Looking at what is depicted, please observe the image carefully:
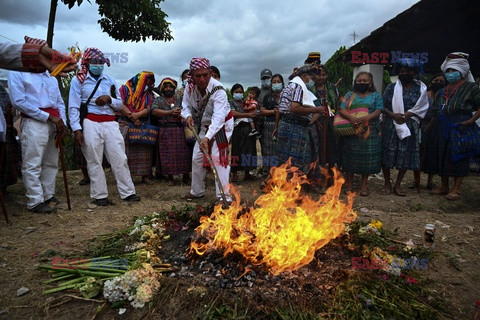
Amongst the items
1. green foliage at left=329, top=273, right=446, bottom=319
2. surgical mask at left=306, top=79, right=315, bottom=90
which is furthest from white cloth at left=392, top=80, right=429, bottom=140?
green foliage at left=329, top=273, right=446, bottom=319

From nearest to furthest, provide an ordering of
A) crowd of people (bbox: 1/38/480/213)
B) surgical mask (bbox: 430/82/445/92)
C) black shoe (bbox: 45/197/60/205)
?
crowd of people (bbox: 1/38/480/213) → black shoe (bbox: 45/197/60/205) → surgical mask (bbox: 430/82/445/92)

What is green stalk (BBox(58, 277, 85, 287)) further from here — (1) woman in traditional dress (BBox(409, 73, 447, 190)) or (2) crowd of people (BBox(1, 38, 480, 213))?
(1) woman in traditional dress (BBox(409, 73, 447, 190))

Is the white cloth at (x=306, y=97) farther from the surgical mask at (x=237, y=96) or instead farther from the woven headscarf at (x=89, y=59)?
the woven headscarf at (x=89, y=59)

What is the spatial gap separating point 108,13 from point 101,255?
807 centimetres

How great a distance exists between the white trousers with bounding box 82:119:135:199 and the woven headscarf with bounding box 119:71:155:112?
1.17 m

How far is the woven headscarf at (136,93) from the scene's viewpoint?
6.26 metres

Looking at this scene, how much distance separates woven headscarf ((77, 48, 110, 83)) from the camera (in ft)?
16.7

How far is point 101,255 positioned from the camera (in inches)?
130

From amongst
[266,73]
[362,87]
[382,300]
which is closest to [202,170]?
[266,73]

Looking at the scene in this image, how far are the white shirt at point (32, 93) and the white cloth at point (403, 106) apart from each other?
5.85m

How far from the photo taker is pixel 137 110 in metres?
6.32

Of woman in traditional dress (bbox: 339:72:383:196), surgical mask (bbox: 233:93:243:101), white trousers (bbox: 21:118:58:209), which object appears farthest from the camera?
surgical mask (bbox: 233:93:243:101)

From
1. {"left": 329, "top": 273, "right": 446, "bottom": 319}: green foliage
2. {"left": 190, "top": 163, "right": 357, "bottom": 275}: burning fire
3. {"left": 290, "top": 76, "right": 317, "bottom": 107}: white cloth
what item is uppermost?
{"left": 290, "top": 76, "right": 317, "bottom": 107}: white cloth

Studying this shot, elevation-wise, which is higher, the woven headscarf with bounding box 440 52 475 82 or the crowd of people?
the woven headscarf with bounding box 440 52 475 82
